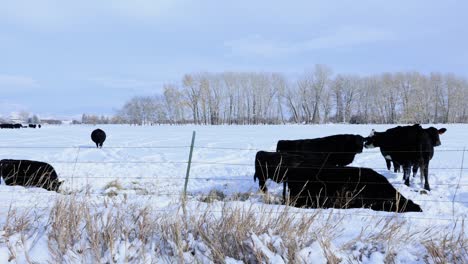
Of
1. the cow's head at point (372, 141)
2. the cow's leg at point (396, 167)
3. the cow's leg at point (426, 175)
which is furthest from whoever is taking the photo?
the cow's head at point (372, 141)

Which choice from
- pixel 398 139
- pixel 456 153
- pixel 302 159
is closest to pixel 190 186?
pixel 302 159

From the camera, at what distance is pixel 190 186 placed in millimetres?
9211

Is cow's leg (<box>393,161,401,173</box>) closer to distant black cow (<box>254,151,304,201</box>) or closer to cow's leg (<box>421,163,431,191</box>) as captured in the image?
cow's leg (<box>421,163,431,191</box>)

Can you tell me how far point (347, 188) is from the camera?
6.16 m

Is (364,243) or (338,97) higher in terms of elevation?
(338,97)

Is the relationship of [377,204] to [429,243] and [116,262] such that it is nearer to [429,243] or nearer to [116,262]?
[429,243]

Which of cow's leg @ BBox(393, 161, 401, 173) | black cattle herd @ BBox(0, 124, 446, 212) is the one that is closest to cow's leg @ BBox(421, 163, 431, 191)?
black cattle herd @ BBox(0, 124, 446, 212)

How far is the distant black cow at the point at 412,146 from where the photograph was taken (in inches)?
364

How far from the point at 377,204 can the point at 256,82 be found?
69593mm

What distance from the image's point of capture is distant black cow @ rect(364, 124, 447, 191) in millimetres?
9234

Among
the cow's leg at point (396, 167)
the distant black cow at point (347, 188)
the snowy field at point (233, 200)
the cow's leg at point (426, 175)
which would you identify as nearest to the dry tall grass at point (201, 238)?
the snowy field at point (233, 200)

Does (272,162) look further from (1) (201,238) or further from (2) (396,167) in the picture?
(1) (201,238)

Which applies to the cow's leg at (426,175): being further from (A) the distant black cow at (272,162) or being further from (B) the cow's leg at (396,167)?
(A) the distant black cow at (272,162)

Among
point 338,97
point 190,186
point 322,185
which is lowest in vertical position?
point 190,186
